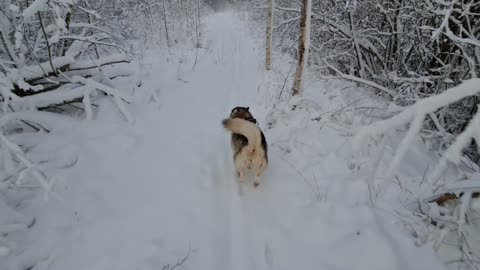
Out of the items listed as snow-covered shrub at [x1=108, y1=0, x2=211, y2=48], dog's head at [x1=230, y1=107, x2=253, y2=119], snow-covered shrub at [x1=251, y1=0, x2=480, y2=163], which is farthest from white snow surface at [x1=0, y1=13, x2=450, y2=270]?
snow-covered shrub at [x1=108, y1=0, x2=211, y2=48]

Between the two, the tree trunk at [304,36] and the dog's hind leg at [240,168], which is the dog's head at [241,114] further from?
the tree trunk at [304,36]

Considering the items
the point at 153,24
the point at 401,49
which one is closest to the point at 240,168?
the point at 401,49

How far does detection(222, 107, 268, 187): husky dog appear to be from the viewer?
3346mm

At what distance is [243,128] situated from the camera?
3332 mm

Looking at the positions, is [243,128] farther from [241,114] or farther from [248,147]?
[241,114]

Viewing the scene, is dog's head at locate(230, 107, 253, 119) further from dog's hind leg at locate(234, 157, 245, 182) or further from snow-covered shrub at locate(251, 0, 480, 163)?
snow-covered shrub at locate(251, 0, 480, 163)

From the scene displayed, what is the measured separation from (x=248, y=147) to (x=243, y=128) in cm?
36

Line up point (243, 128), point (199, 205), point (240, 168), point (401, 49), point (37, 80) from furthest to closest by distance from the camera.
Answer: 1. point (401, 49)
2. point (37, 80)
3. point (240, 168)
4. point (199, 205)
5. point (243, 128)

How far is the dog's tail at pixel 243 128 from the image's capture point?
3316mm

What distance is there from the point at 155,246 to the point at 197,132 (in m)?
3.02

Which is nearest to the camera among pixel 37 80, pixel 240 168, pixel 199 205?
pixel 199 205

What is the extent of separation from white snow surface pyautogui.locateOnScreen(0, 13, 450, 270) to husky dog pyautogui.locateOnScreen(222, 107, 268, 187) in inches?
14.2

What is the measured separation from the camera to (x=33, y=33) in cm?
576

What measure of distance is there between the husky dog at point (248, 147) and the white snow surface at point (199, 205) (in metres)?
0.36
